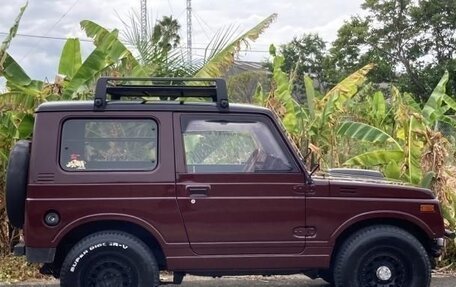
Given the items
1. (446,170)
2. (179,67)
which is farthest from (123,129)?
(446,170)

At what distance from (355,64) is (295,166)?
2555cm

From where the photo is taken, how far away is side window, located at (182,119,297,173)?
5.66m

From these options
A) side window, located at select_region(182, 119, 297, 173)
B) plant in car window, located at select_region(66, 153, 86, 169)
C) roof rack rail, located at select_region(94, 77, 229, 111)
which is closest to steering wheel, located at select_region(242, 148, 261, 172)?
side window, located at select_region(182, 119, 297, 173)

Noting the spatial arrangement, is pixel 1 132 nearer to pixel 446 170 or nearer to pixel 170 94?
pixel 170 94

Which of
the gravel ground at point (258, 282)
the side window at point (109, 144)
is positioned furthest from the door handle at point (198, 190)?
the gravel ground at point (258, 282)

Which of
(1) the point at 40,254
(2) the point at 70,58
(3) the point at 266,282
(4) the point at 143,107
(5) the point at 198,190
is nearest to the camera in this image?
(1) the point at 40,254

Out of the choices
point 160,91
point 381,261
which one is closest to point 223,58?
point 160,91

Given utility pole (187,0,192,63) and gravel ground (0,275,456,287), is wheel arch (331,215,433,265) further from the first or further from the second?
utility pole (187,0,192,63)

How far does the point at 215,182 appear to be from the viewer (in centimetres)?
556

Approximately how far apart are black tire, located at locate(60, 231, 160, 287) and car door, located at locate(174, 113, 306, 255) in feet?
1.53

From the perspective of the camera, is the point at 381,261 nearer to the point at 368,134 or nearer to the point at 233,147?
the point at 233,147

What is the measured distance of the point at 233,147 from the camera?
5777 millimetres

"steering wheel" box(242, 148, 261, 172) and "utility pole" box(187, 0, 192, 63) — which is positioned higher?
"utility pole" box(187, 0, 192, 63)

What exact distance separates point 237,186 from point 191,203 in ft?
1.41
